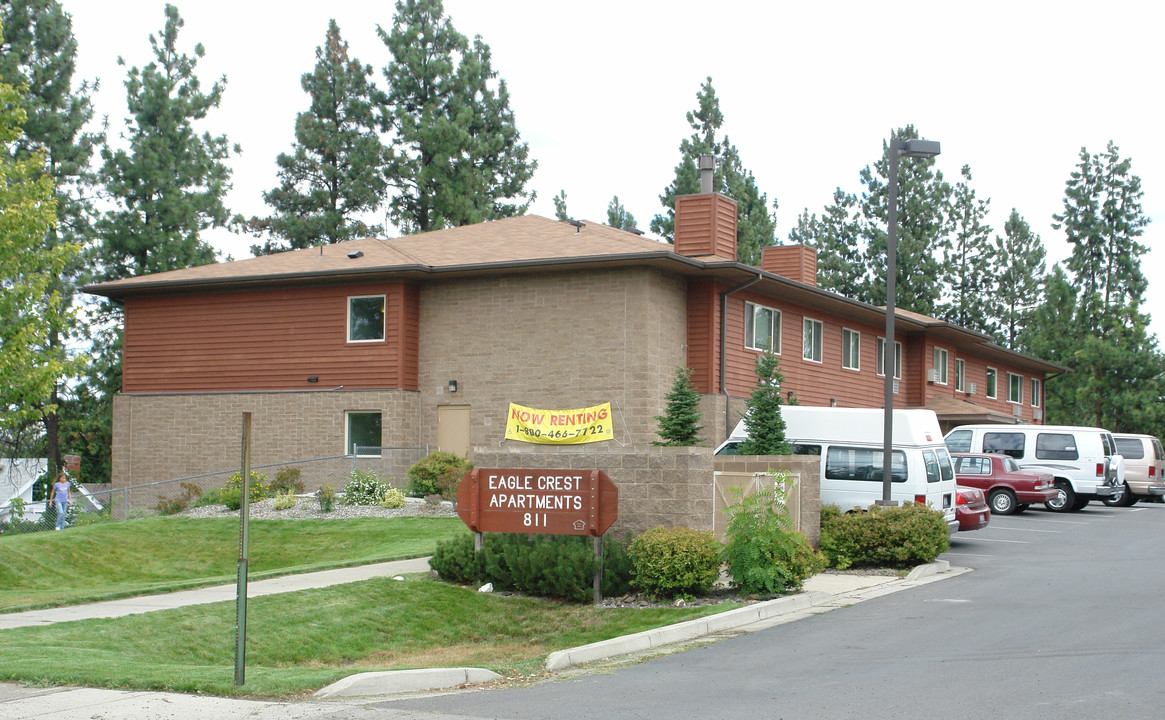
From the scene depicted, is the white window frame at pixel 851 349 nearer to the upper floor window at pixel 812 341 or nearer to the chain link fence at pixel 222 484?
the upper floor window at pixel 812 341

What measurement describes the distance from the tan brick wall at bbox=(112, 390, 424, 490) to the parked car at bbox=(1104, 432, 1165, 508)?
66.8 ft

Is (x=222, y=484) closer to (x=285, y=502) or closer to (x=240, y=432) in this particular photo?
(x=240, y=432)

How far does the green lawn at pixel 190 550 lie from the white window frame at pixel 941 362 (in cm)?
2433

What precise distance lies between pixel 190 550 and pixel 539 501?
10369 mm

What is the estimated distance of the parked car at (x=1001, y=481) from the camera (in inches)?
1125

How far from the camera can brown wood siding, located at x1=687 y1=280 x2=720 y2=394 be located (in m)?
30.3

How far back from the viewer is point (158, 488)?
107 ft

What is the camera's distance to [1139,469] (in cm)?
3481

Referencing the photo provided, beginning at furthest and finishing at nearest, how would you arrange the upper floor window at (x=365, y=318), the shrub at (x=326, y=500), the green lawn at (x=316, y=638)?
1. the upper floor window at (x=365, y=318)
2. the shrub at (x=326, y=500)
3. the green lawn at (x=316, y=638)

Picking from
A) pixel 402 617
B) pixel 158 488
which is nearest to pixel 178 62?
pixel 158 488

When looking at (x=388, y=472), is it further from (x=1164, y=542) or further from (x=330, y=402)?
(x=1164, y=542)

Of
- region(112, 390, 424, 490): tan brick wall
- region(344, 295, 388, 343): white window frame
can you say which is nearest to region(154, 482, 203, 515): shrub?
region(112, 390, 424, 490): tan brick wall

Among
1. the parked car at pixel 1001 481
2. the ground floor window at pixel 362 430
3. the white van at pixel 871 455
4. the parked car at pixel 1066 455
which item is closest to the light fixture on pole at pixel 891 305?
the white van at pixel 871 455

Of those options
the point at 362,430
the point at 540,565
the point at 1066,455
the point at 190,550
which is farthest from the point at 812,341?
the point at 540,565
